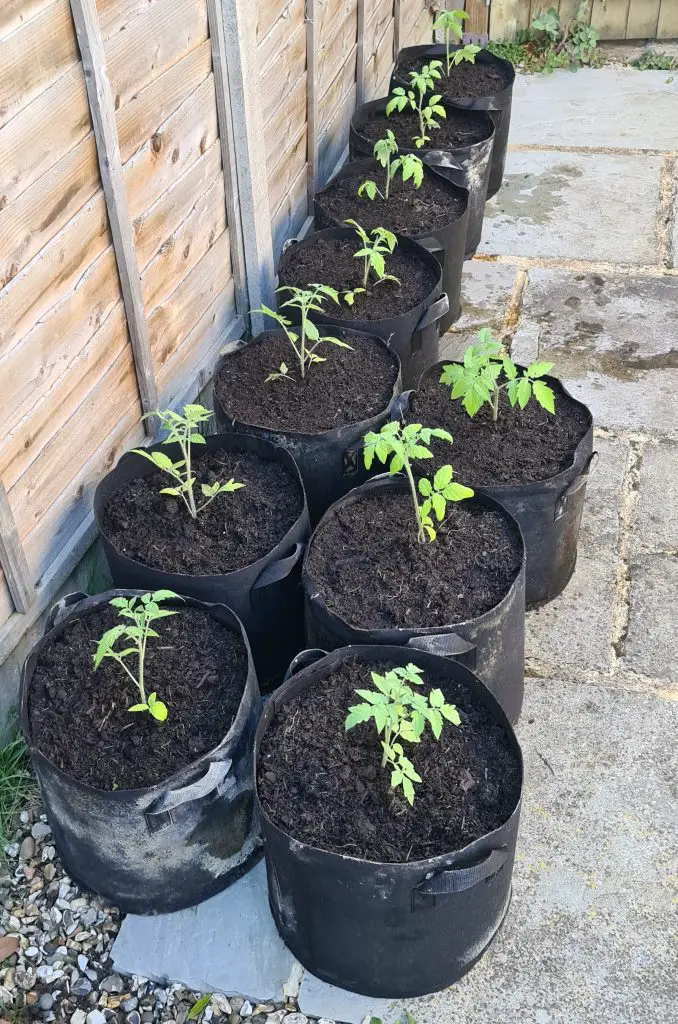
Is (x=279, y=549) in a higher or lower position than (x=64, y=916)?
higher

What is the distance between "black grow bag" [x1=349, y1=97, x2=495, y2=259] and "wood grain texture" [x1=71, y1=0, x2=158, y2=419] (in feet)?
6.85

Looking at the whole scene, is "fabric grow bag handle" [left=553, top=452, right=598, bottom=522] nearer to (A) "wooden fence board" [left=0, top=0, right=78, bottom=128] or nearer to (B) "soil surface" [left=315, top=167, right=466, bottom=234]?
(B) "soil surface" [left=315, top=167, right=466, bottom=234]

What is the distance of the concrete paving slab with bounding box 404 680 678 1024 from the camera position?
2312 mm

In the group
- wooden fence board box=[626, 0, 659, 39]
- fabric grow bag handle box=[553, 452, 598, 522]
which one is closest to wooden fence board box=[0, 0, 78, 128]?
fabric grow bag handle box=[553, 452, 598, 522]

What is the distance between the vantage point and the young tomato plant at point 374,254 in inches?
139

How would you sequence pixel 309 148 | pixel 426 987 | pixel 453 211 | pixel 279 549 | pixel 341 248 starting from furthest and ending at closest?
pixel 309 148 < pixel 453 211 < pixel 341 248 < pixel 279 549 < pixel 426 987

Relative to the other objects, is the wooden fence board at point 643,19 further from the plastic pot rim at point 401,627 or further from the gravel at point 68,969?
the gravel at point 68,969

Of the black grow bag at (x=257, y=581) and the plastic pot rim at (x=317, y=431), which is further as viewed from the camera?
the plastic pot rim at (x=317, y=431)

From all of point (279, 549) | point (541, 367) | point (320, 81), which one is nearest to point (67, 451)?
point (279, 549)

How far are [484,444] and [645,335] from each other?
1865mm

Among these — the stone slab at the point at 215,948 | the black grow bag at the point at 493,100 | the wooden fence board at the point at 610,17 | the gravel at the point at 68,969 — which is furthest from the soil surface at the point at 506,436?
the wooden fence board at the point at 610,17

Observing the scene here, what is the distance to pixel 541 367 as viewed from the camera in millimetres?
2965

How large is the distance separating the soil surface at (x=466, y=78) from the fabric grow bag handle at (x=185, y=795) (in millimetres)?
4226

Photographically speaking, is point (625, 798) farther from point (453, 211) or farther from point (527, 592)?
point (453, 211)
